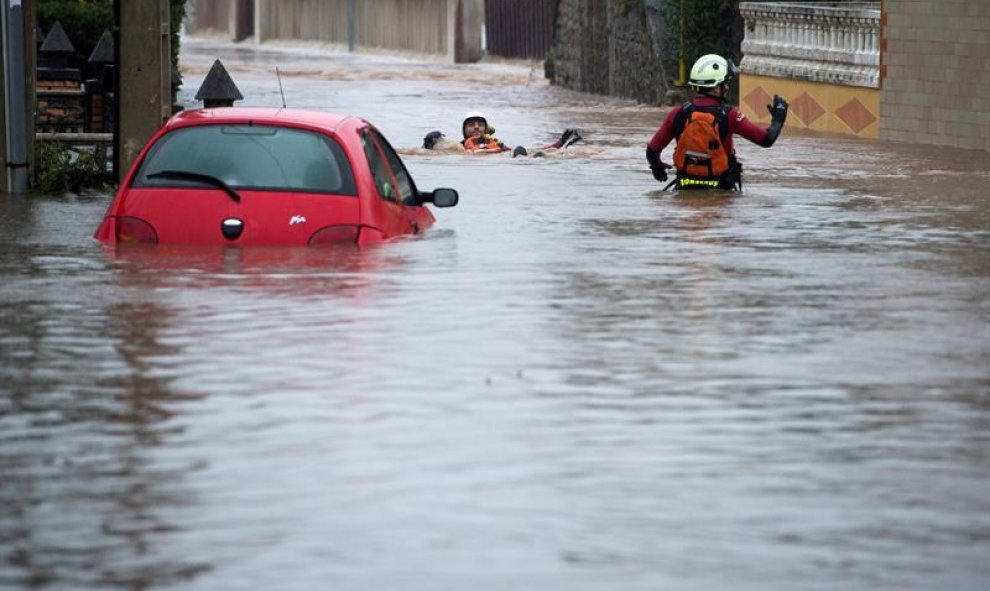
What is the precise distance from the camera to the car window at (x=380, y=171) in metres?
13.9

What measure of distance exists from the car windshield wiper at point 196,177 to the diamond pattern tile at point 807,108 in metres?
20.1

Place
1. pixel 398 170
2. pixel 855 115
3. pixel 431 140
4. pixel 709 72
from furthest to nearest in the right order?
pixel 855 115 < pixel 431 140 < pixel 709 72 < pixel 398 170

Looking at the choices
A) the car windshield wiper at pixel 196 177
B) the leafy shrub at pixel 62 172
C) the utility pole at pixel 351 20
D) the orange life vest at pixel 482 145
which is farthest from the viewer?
the utility pole at pixel 351 20

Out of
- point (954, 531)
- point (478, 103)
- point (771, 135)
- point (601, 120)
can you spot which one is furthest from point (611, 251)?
point (478, 103)

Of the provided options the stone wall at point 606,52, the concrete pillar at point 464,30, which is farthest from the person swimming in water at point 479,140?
the concrete pillar at point 464,30

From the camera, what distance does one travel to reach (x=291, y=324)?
11992mm

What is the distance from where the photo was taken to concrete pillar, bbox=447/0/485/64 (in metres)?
59.7

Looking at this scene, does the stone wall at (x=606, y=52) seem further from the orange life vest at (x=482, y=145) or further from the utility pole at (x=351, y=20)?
the utility pole at (x=351, y=20)

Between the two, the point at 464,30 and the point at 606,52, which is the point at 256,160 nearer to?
the point at 606,52

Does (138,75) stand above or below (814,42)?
below

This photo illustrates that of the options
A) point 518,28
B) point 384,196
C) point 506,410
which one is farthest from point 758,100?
point 506,410

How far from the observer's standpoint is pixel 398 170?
14.9 m

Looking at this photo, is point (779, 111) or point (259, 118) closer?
point (259, 118)

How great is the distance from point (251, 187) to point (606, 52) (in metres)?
31.2
